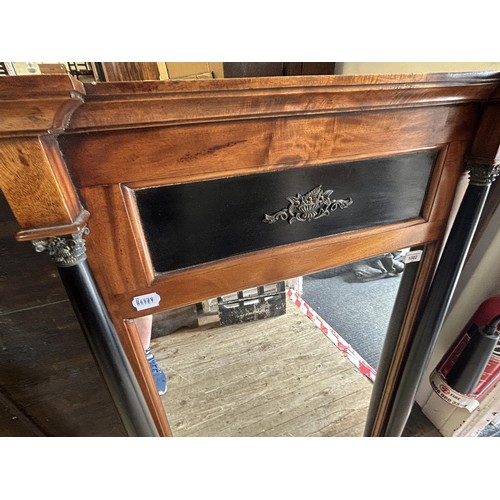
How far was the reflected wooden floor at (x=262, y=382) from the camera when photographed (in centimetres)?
100

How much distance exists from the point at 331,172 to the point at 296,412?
0.94 metres

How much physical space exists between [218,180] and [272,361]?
3.34 ft

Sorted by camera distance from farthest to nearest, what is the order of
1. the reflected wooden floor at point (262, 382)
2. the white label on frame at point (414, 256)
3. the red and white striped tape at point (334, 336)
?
the red and white striped tape at point (334, 336)
the reflected wooden floor at point (262, 382)
the white label on frame at point (414, 256)

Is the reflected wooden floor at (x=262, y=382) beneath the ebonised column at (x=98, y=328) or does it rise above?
beneath

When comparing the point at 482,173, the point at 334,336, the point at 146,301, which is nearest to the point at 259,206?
the point at 146,301

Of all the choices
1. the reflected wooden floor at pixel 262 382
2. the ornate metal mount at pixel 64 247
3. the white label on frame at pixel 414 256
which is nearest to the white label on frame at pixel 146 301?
the ornate metal mount at pixel 64 247

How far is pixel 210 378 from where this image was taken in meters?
1.15

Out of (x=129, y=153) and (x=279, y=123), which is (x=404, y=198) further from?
(x=129, y=153)

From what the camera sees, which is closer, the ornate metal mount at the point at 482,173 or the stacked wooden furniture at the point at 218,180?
the stacked wooden furniture at the point at 218,180

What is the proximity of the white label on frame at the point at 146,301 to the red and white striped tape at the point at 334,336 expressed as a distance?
1037 mm

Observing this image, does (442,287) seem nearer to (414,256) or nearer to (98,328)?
(414,256)

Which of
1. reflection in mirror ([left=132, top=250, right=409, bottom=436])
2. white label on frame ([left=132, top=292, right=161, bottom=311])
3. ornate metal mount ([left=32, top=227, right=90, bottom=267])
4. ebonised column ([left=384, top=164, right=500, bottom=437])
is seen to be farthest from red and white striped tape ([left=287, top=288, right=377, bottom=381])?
ornate metal mount ([left=32, top=227, right=90, bottom=267])

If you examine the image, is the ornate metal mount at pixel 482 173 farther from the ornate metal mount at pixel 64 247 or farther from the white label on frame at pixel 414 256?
the ornate metal mount at pixel 64 247

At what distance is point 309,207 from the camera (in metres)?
0.47
